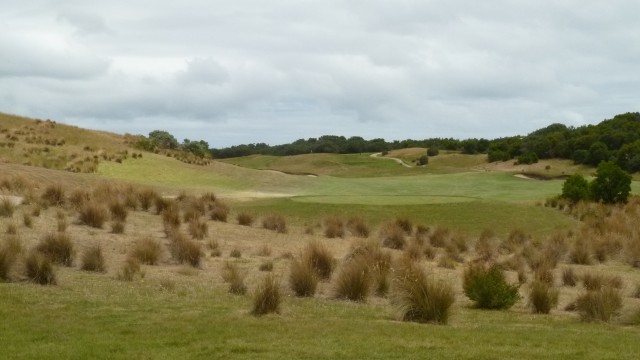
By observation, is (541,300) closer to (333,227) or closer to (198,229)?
(198,229)

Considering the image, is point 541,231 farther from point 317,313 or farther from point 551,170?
point 551,170

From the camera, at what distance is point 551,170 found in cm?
6788

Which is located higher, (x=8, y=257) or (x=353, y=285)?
(x=8, y=257)

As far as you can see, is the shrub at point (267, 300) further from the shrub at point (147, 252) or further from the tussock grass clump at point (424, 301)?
the shrub at point (147, 252)

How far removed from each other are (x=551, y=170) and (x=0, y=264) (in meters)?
58.4

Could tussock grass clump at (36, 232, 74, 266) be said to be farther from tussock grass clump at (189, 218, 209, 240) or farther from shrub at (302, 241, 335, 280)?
tussock grass clump at (189, 218, 209, 240)

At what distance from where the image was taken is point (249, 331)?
35.6 feet

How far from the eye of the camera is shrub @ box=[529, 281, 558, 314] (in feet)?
46.2

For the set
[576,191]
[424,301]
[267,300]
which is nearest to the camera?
[424,301]

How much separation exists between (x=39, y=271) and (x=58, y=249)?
2.77 metres

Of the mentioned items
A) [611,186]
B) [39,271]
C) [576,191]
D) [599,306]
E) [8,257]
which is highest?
[611,186]

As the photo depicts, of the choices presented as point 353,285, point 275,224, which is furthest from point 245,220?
point 353,285

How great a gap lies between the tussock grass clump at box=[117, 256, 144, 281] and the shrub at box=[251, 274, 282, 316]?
3807mm

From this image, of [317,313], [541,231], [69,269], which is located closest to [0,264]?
[69,269]
